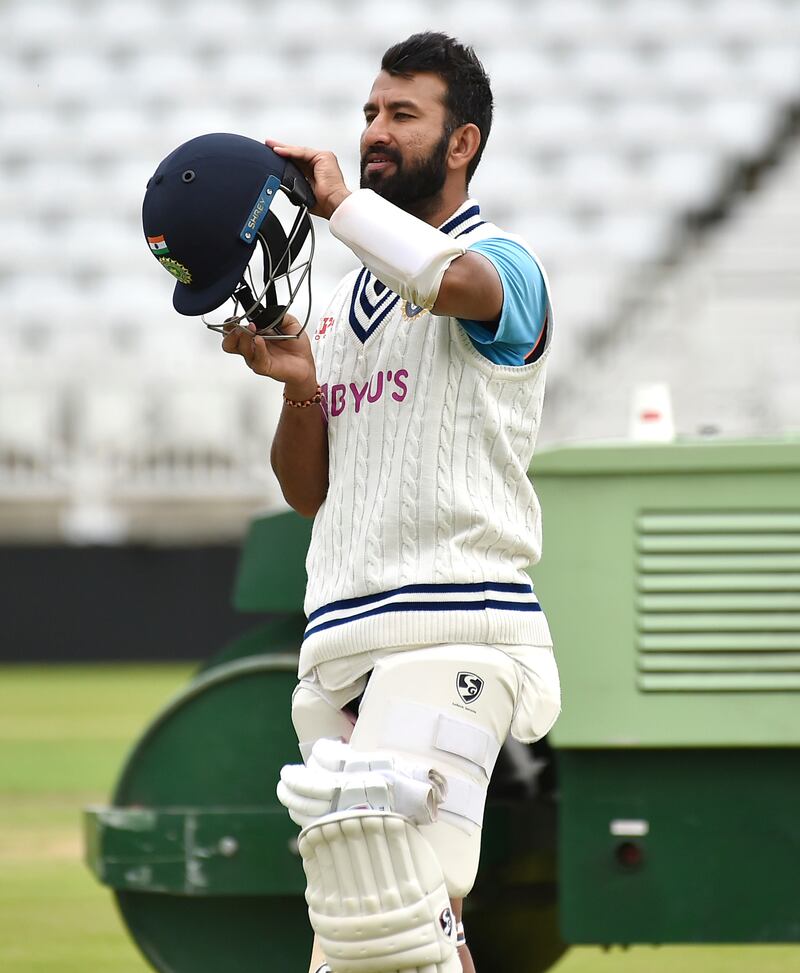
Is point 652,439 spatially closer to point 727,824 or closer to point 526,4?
point 727,824

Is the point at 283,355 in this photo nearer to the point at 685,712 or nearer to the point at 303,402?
the point at 303,402

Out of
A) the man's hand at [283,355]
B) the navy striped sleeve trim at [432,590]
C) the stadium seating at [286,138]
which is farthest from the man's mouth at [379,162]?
the stadium seating at [286,138]

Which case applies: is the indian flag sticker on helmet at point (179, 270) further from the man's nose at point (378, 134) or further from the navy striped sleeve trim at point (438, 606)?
the navy striped sleeve trim at point (438, 606)

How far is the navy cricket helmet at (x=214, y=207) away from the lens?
2.30 metres

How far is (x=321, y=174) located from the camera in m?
2.34

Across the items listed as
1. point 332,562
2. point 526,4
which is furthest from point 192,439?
point 332,562

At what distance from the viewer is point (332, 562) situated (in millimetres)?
2459

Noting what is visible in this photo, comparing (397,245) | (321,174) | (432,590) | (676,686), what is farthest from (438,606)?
(676,686)

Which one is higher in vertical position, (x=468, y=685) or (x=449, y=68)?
(x=449, y=68)

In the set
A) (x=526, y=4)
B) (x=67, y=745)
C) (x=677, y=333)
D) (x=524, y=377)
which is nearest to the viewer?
(x=524, y=377)

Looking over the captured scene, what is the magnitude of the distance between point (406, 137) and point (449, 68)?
13cm

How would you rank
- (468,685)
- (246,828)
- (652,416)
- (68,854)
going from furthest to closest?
1. (68,854)
2. (652,416)
3. (246,828)
4. (468,685)

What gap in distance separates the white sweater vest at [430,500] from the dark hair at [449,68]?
6.1 inches

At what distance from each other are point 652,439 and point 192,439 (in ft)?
45.7
